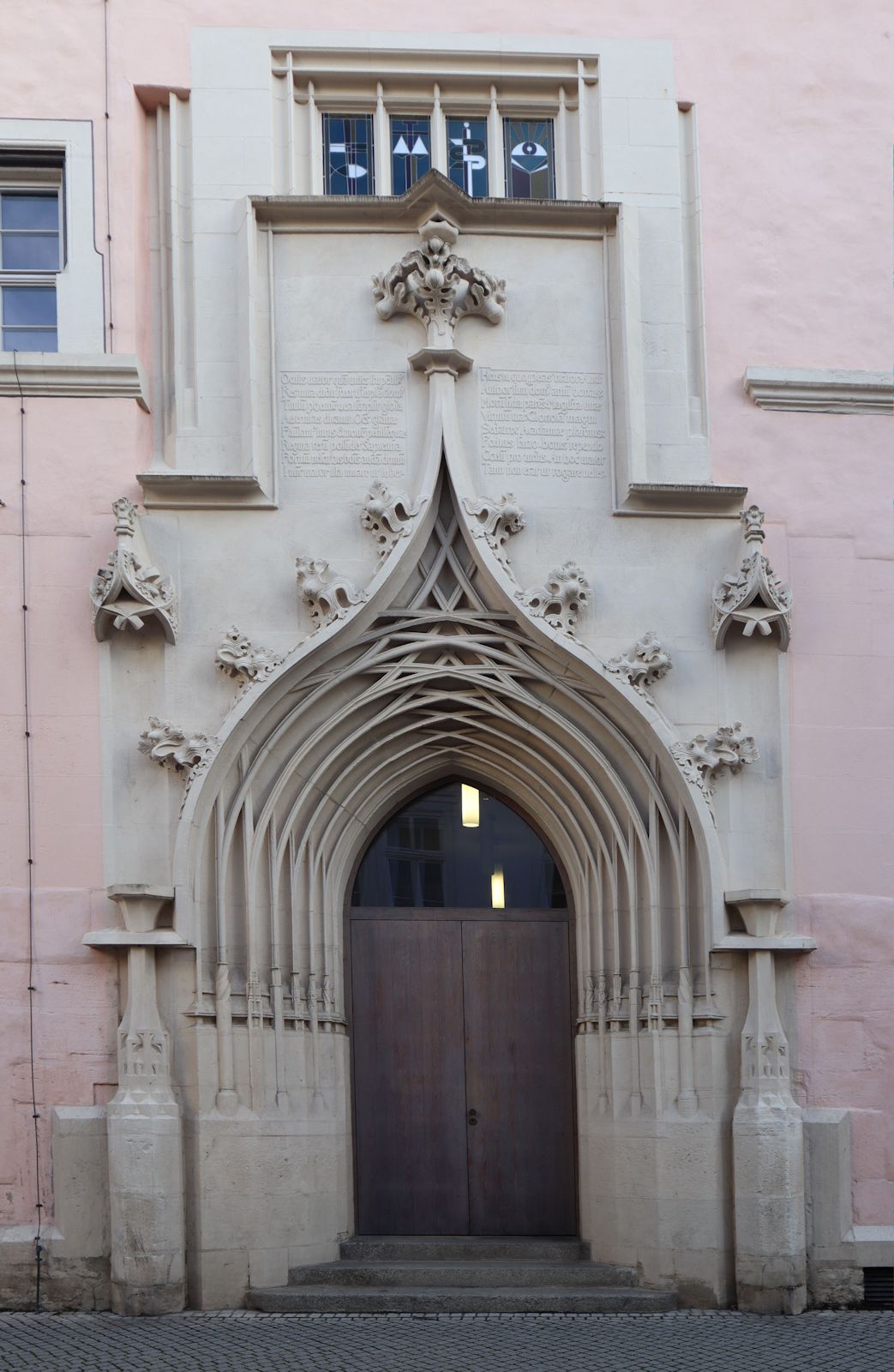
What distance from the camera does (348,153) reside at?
44.0 feet

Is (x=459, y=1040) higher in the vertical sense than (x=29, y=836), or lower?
lower

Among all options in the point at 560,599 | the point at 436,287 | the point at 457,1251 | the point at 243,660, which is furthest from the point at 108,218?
the point at 457,1251

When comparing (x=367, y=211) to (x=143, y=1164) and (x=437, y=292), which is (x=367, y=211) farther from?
(x=143, y=1164)

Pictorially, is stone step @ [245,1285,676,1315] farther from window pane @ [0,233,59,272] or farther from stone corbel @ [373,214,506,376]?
window pane @ [0,233,59,272]

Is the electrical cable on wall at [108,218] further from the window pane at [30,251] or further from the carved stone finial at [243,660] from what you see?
the carved stone finial at [243,660]

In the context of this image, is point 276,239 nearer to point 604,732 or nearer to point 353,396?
point 353,396

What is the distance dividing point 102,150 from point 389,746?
442 centimetres

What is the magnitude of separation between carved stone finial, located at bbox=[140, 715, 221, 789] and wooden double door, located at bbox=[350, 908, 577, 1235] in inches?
68.8

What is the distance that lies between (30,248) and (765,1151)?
7.63m

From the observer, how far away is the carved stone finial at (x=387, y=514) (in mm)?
12422

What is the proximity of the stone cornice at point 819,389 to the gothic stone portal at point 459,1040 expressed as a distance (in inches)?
137

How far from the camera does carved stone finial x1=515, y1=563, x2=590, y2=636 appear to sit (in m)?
12.4

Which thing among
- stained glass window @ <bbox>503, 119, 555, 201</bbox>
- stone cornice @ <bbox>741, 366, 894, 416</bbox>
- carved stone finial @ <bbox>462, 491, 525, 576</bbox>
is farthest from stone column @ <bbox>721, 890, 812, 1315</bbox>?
stained glass window @ <bbox>503, 119, 555, 201</bbox>

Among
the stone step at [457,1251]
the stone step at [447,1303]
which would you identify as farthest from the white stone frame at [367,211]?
the stone step at [447,1303]
